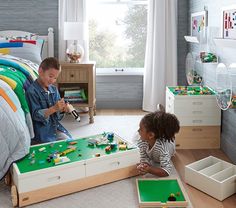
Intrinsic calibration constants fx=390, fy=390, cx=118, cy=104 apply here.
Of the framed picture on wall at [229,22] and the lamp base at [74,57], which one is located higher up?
the framed picture on wall at [229,22]

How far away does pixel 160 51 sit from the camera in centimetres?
499

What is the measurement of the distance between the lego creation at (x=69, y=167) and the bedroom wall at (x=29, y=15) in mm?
2517

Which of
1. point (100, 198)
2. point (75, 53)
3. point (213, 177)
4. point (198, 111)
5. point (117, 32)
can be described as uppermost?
point (117, 32)

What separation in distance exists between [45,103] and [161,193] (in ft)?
4.12

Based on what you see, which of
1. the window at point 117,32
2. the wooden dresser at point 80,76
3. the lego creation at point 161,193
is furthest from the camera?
the window at point 117,32

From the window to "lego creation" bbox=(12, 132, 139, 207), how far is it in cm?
240

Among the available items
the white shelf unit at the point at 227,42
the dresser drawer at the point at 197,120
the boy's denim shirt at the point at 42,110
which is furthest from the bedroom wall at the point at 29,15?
the white shelf unit at the point at 227,42

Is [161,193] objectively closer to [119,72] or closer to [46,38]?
[119,72]

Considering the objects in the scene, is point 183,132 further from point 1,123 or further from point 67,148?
point 1,123

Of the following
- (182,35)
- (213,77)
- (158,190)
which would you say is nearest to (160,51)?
(182,35)

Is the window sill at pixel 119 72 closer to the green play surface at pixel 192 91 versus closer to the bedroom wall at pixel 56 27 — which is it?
the bedroom wall at pixel 56 27

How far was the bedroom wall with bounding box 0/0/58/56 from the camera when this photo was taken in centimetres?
500

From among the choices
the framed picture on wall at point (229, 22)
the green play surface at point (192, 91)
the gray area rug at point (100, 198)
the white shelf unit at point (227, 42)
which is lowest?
the gray area rug at point (100, 198)

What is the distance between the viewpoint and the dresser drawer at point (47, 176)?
7.85 ft
